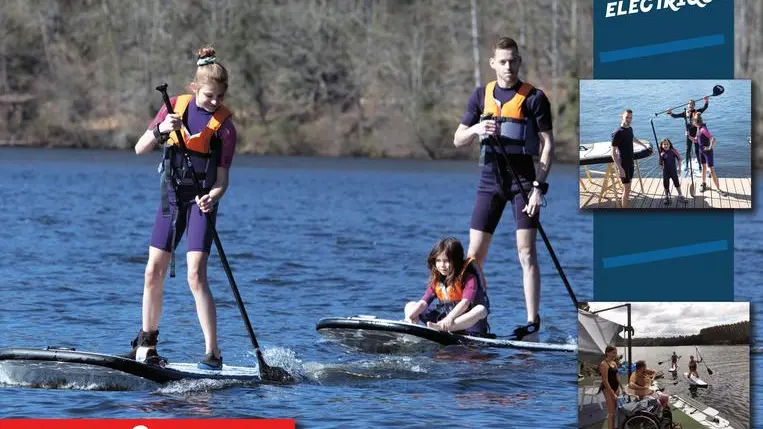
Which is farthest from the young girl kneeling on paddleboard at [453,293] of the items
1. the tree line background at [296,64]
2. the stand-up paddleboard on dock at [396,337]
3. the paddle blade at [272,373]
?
the tree line background at [296,64]

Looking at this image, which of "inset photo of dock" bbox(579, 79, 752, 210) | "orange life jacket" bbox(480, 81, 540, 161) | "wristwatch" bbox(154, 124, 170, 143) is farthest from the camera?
"orange life jacket" bbox(480, 81, 540, 161)

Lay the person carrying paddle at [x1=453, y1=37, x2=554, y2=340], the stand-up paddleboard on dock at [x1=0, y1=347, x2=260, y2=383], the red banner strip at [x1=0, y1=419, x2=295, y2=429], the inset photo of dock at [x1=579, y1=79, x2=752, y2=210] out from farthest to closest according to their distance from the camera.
Result: the person carrying paddle at [x1=453, y1=37, x2=554, y2=340], the stand-up paddleboard on dock at [x1=0, y1=347, x2=260, y2=383], the red banner strip at [x1=0, y1=419, x2=295, y2=429], the inset photo of dock at [x1=579, y1=79, x2=752, y2=210]

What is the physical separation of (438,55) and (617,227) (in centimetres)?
6885

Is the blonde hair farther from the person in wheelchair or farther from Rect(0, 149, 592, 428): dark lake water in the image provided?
the person in wheelchair

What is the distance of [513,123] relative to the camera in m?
11.9

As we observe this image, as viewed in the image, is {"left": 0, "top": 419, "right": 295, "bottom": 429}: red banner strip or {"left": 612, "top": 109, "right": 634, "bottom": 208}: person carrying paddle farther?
{"left": 0, "top": 419, "right": 295, "bottom": 429}: red banner strip

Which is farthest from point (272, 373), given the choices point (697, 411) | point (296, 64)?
point (296, 64)

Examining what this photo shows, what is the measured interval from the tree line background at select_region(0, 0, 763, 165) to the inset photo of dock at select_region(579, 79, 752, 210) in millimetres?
60367

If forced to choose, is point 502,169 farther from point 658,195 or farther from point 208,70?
point 658,195

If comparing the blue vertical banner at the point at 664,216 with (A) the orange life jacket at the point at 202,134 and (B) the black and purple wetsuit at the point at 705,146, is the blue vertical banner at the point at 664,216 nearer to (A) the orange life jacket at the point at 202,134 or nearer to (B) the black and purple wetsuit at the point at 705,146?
(B) the black and purple wetsuit at the point at 705,146

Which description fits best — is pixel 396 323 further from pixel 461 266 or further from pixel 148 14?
pixel 148 14

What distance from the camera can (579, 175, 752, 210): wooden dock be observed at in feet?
24.4

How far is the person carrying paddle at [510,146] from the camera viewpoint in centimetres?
1175

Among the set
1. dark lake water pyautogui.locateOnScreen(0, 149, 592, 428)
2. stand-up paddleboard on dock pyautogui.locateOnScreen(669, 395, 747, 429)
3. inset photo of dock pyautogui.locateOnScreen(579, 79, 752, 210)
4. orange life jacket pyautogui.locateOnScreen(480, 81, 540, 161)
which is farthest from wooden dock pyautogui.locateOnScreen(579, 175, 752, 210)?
orange life jacket pyautogui.locateOnScreen(480, 81, 540, 161)
